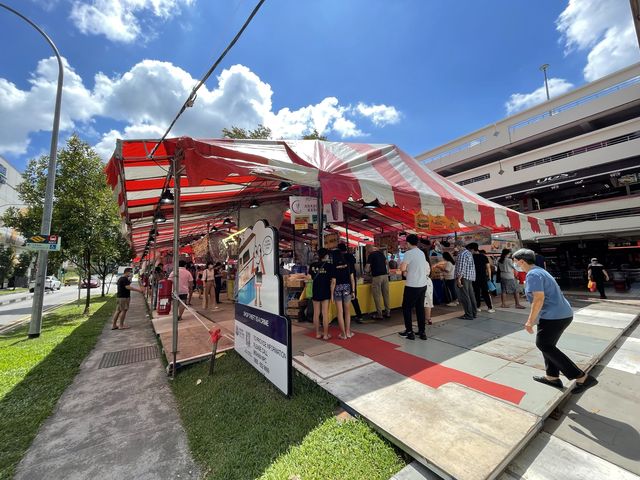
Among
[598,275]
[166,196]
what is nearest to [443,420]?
[166,196]

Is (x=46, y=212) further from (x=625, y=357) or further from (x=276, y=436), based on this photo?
(x=625, y=357)

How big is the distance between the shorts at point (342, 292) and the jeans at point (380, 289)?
172 centimetres

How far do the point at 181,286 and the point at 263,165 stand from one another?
5.75 m

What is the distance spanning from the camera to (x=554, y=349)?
3084 millimetres

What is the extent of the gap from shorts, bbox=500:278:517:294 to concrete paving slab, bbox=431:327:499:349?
300 cm

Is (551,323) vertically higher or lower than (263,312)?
lower

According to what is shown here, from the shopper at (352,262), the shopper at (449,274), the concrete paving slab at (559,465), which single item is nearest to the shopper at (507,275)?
the shopper at (449,274)

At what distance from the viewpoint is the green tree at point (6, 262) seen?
30125mm

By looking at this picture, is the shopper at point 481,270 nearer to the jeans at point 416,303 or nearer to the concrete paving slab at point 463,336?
the concrete paving slab at point 463,336

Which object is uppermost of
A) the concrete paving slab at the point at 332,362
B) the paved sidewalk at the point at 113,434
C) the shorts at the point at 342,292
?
the shorts at the point at 342,292

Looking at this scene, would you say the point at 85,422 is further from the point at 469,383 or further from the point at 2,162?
the point at 2,162

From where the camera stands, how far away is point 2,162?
123 feet

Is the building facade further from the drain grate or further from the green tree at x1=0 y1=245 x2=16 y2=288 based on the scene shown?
the green tree at x1=0 y1=245 x2=16 y2=288

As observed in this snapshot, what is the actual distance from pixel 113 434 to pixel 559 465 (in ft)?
13.3
